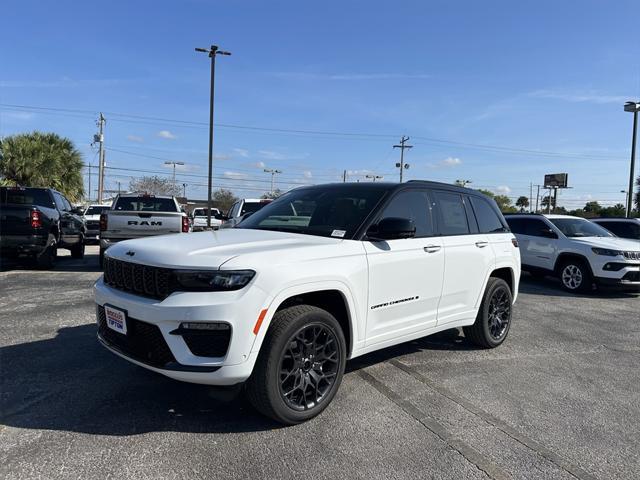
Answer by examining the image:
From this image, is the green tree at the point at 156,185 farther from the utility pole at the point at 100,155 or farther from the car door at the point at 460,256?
the car door at the point at 460,256

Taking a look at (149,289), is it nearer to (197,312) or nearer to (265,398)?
(197,312)

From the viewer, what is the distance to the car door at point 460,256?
479 centimetres

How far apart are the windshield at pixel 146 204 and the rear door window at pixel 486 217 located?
7.94 metres

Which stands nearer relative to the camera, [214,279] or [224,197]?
[214,279]

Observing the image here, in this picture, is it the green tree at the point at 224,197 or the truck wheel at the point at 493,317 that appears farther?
the green tree at the point at 224,197

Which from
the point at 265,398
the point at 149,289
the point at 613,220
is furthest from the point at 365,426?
the point at 613,220

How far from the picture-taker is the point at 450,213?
199 inches

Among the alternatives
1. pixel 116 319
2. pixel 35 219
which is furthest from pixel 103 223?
pixel 116 319

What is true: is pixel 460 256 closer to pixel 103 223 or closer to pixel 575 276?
pixel 575 276

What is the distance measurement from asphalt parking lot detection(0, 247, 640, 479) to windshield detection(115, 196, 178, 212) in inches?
242

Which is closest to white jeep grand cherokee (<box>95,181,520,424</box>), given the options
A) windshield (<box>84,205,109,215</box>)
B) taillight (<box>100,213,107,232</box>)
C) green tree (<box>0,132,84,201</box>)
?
taillight (<box>100,213,107,232</box>)

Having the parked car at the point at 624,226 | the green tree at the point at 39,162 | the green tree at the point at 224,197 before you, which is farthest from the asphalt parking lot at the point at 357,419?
the green tree at the point at 224,197

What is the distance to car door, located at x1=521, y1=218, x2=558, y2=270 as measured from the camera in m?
11.0

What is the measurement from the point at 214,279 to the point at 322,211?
1.63 metres
